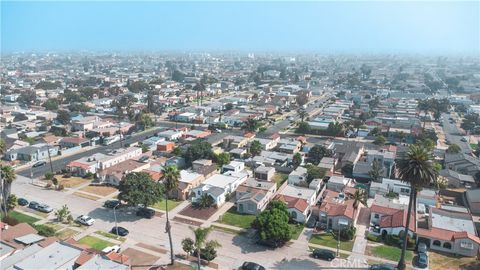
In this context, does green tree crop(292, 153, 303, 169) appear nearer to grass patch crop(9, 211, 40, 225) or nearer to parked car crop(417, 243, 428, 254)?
parked car crop(417, 243, 428, 254)

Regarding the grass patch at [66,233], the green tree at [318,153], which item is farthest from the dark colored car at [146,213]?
the green tree at [318,153]

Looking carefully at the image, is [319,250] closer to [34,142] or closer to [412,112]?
[34,142]

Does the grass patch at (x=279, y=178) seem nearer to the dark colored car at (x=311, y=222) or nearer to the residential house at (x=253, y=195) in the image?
the residential house at (x=253, y=195)

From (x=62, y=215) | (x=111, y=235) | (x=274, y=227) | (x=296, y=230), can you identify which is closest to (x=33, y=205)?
(x=62, y=215)

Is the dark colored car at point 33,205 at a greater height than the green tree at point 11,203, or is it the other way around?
the green tree at point 11,203

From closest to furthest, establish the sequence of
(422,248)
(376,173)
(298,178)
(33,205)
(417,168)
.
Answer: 1. (417,168)
2. (422,248)
3. (33,205)
4. (298,178)
5. (376,173)

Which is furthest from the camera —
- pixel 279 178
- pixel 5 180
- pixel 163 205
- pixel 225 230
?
pixel 279 178

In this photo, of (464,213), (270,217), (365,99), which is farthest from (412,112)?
(270,217)

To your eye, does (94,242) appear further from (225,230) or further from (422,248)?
(422,248)
